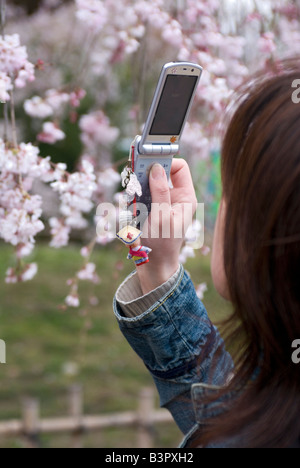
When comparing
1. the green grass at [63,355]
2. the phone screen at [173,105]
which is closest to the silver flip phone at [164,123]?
the phone screen at [173,105]

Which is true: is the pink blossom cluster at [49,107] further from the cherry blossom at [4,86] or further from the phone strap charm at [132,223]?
the phone strap charm at [132,223]

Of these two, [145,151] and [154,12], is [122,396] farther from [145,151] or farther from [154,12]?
[145,151]

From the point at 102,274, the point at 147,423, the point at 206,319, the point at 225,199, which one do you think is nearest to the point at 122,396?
the point at 147,423

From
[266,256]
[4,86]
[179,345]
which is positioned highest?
[4,86]

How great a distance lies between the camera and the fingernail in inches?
32.1

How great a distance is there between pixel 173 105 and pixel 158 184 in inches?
5.9

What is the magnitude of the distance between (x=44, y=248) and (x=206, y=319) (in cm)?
491

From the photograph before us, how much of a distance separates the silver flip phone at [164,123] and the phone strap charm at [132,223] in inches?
0.4

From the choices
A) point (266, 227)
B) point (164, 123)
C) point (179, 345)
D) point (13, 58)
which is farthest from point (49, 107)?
point (266, 227)

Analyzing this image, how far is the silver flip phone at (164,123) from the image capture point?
0.83 meters

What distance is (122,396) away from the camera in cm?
344

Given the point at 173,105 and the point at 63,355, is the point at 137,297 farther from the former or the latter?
the point at 63,355

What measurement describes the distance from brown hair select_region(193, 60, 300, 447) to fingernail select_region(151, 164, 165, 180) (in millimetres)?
111

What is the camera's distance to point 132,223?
0.81 metres
